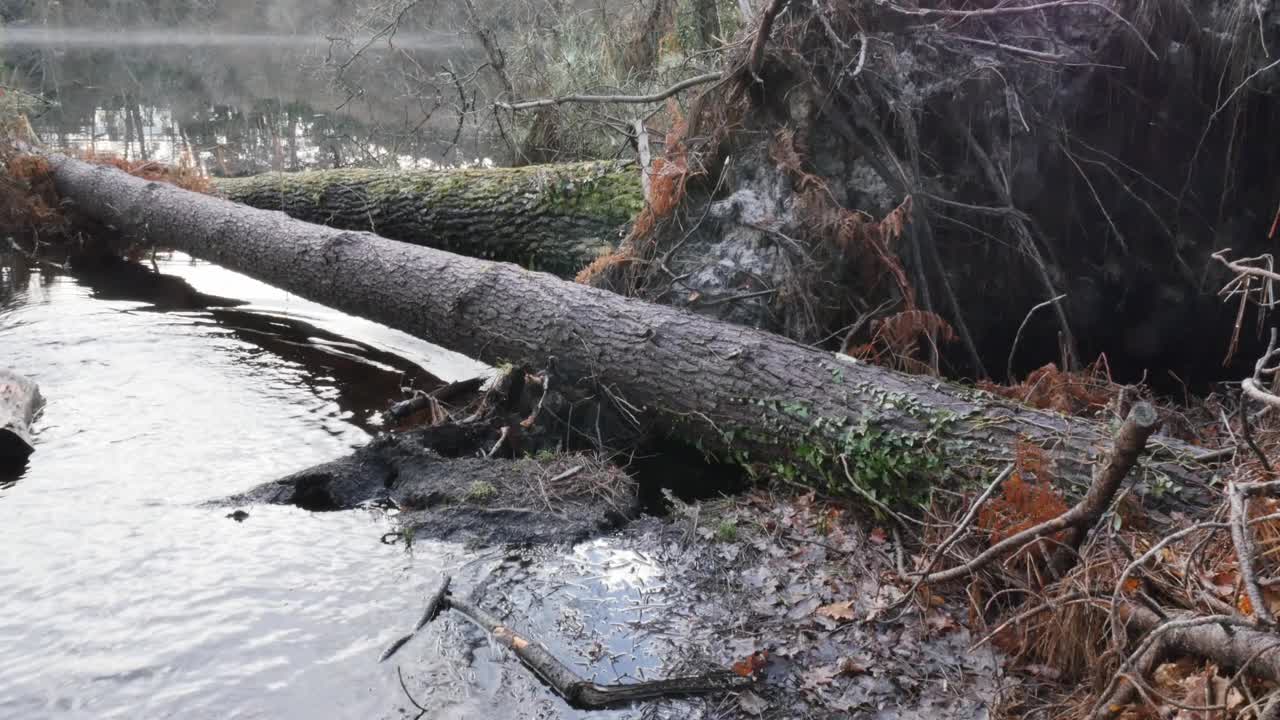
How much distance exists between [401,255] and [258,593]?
10.9ft

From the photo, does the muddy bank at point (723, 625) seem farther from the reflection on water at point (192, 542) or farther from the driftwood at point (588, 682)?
the reflection on water at point (192, 542)

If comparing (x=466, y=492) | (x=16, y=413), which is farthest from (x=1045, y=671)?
(x=16, y=413)

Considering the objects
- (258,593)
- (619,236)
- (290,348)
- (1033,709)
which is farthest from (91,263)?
(1033,709)

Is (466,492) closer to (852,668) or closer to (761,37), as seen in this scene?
(852,668)

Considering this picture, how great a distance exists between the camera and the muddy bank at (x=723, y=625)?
330 centimetres

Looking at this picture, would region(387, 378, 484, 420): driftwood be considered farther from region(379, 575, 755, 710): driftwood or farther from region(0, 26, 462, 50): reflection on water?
region(0, 26, 462, 50): reflection on water

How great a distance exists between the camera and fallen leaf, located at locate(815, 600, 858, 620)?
3.78 m

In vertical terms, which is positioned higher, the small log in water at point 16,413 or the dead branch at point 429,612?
the small log in water at point 16,413

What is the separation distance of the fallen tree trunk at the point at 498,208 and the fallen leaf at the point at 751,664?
4.61 m

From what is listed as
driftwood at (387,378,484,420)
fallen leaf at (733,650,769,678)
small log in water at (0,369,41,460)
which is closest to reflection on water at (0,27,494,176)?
driftwood at (387,378,484,420)

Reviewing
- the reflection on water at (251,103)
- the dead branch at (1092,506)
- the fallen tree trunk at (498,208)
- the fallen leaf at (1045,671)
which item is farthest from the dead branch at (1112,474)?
the reflection on water at (251,103)

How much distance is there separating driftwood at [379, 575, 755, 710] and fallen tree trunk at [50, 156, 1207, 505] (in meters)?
1.32

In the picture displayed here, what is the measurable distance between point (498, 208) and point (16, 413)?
467cm

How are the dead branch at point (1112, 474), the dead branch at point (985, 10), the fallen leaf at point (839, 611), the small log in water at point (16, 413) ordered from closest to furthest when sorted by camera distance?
1. the dead branch at point (1112, 474)
2. the fallen leaf at point (839, 611)
3. the dead branch at point (985, 10)
4. the small log in water at point (16, 413)
